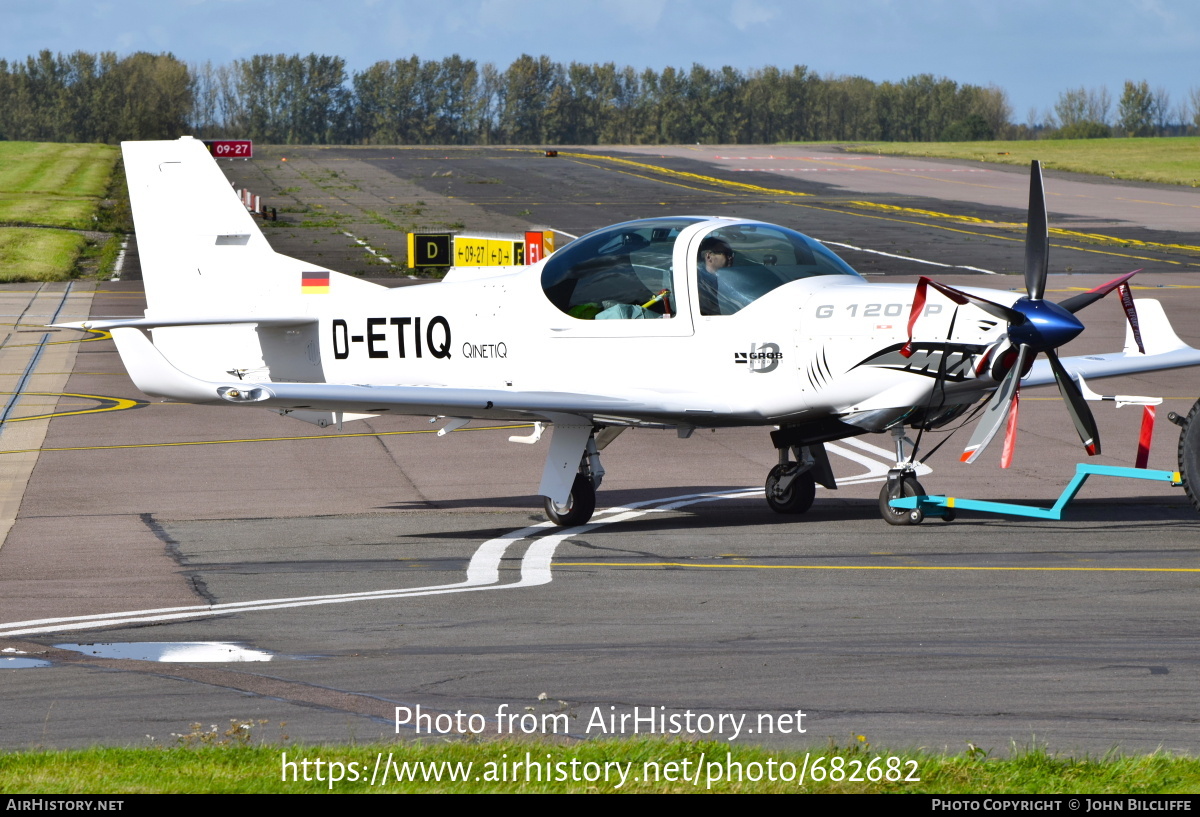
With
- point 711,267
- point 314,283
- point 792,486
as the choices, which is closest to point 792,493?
point 792,486

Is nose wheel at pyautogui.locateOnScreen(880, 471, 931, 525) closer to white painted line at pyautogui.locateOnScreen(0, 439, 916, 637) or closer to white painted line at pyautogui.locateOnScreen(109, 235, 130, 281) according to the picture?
white painted line at pyautogui.locateOnScreen(0, 439, 916, 637)

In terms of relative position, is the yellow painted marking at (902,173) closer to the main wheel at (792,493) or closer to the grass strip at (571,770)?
the main wheel at (792,493)

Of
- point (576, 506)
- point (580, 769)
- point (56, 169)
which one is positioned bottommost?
point (576, 506)

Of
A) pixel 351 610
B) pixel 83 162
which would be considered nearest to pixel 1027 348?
pixel 351 610

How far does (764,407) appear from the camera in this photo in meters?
13.0

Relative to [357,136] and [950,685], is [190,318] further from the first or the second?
[357,136]

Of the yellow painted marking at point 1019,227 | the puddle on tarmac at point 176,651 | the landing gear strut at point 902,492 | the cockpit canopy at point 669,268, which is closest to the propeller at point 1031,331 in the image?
the landing gear strut at point 902,492

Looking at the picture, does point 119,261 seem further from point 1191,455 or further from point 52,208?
point 1191,455

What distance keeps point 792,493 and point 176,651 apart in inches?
264

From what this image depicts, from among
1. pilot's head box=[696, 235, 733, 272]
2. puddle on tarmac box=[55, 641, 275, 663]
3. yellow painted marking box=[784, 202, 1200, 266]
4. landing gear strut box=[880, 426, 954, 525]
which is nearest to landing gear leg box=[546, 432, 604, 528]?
pilot's head box=[696, 235, 733, 272]

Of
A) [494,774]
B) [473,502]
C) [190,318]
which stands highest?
[190,318]

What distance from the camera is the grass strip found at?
20.1 ft

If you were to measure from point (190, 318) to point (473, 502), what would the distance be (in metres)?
3.50

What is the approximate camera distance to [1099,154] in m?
96.4
